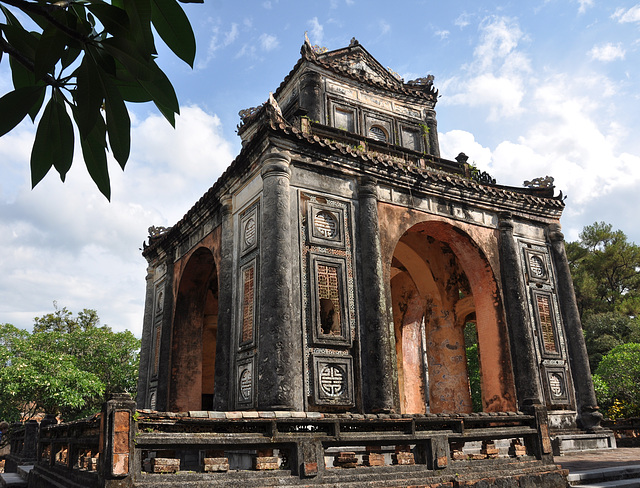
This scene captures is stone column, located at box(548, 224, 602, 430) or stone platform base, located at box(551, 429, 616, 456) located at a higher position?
stone column, located at box(548, 224, 602, 430)

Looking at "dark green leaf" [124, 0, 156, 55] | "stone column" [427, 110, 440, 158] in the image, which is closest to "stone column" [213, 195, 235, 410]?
"stone column" [427, 110, 440, 158]

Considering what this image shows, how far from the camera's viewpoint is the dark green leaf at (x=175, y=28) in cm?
158

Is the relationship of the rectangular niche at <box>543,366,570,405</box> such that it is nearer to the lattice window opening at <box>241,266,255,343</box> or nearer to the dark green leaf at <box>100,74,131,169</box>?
the lattice window opening at <box>241,266,255,343</box>

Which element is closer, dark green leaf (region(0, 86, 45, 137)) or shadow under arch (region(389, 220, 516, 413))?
dark green leaf (region(0, 86, 45, 137))

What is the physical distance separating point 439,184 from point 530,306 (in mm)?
4342

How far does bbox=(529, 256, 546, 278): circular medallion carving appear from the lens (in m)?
15.5

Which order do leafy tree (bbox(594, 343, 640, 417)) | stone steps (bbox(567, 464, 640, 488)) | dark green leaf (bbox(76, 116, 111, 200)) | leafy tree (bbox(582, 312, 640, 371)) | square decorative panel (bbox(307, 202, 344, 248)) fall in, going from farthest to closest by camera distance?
leafy tree (bbox(582, 312, 640, 371)) → leafy tree (bbox(594, 343, 640, 417)) → square decorative panel (bbox(307, 202, 344, 248)) → stone steps (bbox(567, 464, 640, 488)) → dark green leaf (bbox(76, 116, 111, 200))

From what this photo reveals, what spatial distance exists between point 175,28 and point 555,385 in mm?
15308

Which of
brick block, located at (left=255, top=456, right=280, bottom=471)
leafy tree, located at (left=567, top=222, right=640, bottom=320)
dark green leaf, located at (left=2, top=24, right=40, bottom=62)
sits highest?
leafy tree, located at (left=567, top=222, right=640, bottom=320)

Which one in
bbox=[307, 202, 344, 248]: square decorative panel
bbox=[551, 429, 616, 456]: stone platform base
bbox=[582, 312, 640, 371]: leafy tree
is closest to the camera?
bbox=[307, 202, 344, 248]: square decorative panel

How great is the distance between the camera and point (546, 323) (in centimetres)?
1504

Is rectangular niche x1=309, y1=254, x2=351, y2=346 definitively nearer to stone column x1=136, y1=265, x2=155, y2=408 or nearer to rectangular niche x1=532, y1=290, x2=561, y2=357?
rectangular niche x1=532, y1=290, x2=561, y2=357

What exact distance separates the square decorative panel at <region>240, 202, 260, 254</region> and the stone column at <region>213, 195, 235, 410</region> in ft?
2.03

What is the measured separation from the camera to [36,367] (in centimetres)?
2153
